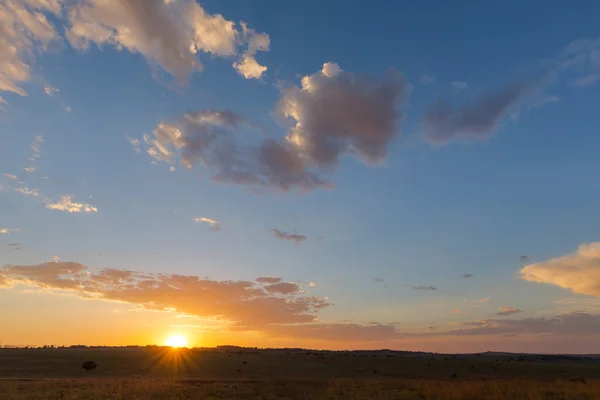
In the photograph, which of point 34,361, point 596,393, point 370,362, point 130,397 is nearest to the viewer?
point 596,393

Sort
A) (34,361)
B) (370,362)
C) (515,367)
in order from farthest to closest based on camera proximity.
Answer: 1. (370,362)
2. (515,367)
3. (34,361)

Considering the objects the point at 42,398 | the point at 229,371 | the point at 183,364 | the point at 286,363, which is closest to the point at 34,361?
the point at 183,364

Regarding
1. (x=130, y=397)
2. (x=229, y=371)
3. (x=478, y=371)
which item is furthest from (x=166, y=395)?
(x=478, y=371)

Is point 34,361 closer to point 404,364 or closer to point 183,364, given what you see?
point 183,364

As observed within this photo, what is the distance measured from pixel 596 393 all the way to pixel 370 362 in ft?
253

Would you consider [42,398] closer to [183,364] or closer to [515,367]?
[183,364]

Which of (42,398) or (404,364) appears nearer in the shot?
(42,398)

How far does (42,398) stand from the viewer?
23.1 metres

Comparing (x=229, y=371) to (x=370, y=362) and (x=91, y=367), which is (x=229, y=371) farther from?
(x=370, y=362)

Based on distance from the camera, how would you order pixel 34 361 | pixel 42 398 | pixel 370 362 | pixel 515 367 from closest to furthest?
pixel 42 398 → pixel 34 361 → pixel 515 367 → pixel 370 362

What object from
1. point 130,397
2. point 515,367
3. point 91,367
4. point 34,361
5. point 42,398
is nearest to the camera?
point 130,397

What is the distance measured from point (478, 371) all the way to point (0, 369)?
7820cm

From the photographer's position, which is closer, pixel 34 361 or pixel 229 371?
pixel 229 371

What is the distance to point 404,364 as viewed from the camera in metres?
86.8
